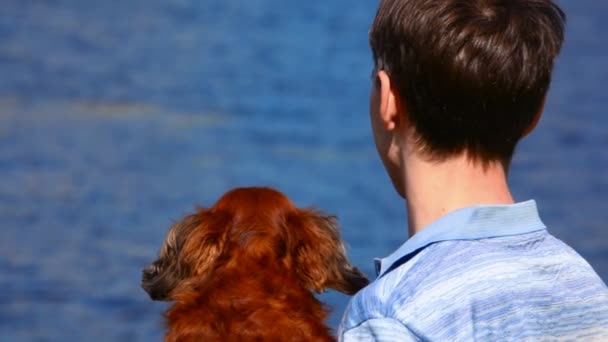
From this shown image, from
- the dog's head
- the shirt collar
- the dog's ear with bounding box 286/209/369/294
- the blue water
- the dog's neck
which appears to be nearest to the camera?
the shirt collar

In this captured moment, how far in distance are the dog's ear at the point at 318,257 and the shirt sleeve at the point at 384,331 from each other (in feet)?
4.03

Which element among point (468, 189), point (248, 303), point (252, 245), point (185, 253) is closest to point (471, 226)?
point (468, 189)

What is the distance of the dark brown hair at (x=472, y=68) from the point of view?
269 cm

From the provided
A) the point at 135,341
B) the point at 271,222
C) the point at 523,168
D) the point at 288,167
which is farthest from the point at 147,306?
the point at 523,168

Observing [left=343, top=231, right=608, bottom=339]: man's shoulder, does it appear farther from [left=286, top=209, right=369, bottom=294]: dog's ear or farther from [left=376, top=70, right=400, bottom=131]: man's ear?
[left=286, top=209, right=369, bottom=294]: dog's ear

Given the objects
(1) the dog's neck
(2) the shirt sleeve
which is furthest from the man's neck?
(1) the dog's neck

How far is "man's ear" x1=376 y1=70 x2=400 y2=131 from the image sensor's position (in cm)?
287

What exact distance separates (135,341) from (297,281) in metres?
4.19

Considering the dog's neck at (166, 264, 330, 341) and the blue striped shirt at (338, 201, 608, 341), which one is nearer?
the blue striped shirt at (338, 201, 608, 341)

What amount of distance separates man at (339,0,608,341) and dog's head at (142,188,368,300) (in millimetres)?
894

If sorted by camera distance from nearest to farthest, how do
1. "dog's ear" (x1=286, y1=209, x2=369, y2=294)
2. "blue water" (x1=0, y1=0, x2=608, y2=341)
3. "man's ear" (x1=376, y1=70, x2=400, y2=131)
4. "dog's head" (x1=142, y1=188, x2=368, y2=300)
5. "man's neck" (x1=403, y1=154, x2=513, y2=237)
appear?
1. "man's neck" (x1=403, y1=154, x2=513, y2=237)
2. "man's ear" (x1=376, y1=70, x2=400, y2=131)
3. "dog's head" (x1=142, y1=188, x2=368, y2=300)
4. "dog's ear" (x1=286, y1=209, x2=369, y2=294)
5. "blue water" (x1=0, y1=0, x2=608, y2=341)

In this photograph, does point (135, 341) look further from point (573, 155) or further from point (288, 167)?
point (573, 155)

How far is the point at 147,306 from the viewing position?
8086 mm

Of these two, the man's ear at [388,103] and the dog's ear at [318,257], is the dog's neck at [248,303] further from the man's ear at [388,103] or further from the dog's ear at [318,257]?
the man's ear at [388,103]
